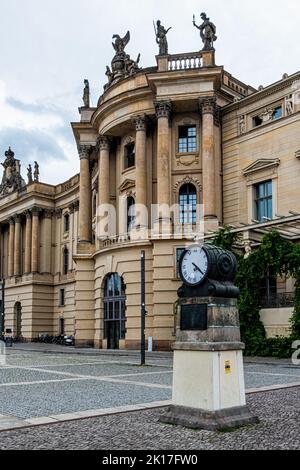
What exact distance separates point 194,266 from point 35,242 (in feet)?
173

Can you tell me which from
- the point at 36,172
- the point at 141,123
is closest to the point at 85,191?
the point at 141,123

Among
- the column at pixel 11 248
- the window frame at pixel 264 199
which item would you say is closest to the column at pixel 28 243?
the column at pixel 11 248

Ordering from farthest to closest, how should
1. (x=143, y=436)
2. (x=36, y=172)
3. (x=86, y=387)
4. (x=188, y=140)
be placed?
(x=36, y=172) < (x=188, y=140) < (x=86, y=387) < (x=143, y=436)

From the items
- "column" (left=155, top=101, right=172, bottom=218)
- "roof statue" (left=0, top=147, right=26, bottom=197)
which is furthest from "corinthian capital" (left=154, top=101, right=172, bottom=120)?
"roof statue" (left=0, top=147, right=26, bottom=197)

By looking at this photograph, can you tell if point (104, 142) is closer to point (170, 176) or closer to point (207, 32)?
point (170, 176)

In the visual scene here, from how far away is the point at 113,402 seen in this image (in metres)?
12.4

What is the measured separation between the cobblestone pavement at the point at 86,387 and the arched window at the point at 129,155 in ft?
63.8

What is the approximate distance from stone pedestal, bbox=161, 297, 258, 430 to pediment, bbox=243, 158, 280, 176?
25180mm

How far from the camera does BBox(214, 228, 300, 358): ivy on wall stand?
2795 cm

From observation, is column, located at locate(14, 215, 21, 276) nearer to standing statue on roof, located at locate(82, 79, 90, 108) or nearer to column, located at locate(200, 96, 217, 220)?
standing statue on roof, located at locate(82, 79, 90, 108)

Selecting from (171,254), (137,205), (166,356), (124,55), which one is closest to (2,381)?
(166,356)

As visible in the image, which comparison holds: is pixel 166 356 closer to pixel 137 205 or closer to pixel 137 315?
pixel 137 315

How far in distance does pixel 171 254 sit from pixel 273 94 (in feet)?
37.6

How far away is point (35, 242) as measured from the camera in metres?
61.2
